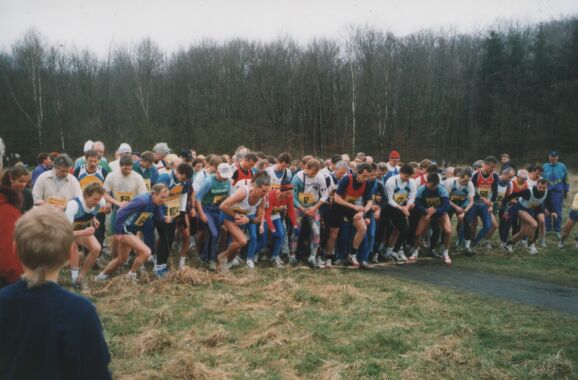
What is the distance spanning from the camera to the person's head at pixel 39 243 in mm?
1889

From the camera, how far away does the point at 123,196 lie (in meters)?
7.71

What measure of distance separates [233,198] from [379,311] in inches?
126

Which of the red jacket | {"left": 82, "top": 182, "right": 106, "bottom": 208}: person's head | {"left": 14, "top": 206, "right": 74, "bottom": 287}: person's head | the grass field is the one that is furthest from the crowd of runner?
{"left": 14, "top": 206, "right": 74, "bottom": 287}: person's head

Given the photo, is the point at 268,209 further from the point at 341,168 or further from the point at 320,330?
A: the point at 320,330

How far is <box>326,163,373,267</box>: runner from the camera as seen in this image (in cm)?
848

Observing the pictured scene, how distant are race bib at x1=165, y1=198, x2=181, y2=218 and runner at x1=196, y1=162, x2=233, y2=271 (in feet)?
1.48

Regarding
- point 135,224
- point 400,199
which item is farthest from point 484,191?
point 135,224

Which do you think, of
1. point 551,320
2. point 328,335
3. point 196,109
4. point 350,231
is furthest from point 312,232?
point 196,109

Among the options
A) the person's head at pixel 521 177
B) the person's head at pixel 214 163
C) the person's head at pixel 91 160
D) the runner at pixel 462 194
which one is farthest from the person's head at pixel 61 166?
the person's head at pixel 521 177

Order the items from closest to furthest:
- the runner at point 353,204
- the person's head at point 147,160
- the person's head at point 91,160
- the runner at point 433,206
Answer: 1. the person's head at point 91,160
2. the runner at point 353,204
3. the person's head at point 147,160
4. the runner at point 433,206

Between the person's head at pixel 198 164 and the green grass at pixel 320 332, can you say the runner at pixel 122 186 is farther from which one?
the person's head at pixel 198 164

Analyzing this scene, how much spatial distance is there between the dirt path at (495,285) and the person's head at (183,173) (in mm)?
4122

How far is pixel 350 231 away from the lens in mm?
8992

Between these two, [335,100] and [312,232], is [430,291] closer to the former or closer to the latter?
[312,232]
